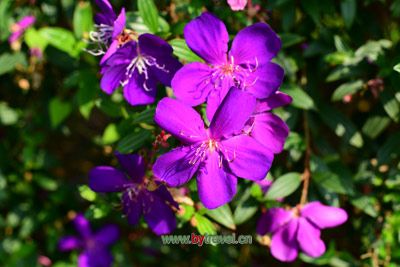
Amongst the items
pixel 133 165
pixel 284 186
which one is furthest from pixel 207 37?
pixel 284 186

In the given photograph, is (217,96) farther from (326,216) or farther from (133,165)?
(326,216)

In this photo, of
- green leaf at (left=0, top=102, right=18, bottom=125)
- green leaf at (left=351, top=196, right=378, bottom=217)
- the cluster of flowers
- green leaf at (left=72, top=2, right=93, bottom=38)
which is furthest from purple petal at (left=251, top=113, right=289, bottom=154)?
green leaf at (left=0, top=102, right=18, bottom=125)

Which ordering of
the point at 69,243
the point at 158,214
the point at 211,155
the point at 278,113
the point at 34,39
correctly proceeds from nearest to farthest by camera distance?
the point at 211,155 < the point at 158,214 < the point at 278,113 < the point at 34,39 < the point at 69,243

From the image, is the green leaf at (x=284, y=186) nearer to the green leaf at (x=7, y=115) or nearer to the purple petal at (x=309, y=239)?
the purple petal at (x=309, y=239)

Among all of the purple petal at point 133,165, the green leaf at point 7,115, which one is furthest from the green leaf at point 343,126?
the green leaf at point 7,115

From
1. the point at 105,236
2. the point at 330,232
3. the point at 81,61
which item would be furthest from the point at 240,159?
the point at 105,236

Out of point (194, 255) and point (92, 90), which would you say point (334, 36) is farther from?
point (194, 255)
